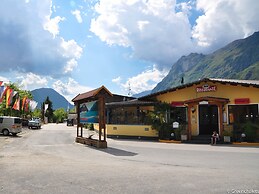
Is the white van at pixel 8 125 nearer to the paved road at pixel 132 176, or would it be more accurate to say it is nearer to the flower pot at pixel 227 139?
the paved road at pixel 132 176

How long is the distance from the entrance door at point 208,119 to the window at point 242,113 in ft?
5.02

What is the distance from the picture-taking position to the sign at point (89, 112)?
18562 mm

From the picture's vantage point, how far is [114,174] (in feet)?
Answer: 28.8

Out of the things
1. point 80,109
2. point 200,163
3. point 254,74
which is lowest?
point 200,163

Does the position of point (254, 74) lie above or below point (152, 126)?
above

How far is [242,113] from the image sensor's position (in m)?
Answer: 21.0

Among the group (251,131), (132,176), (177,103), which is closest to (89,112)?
(177,103)

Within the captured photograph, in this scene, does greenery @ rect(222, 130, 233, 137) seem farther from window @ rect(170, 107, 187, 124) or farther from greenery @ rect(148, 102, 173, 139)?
window @ rect(170, 107, 187, 124)

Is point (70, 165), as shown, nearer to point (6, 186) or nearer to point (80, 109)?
point (6, 186)

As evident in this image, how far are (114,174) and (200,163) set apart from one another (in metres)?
3.98

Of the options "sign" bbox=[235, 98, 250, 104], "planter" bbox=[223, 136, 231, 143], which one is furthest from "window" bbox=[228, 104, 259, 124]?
"planter" bbox=[223, 136, 231, 143]

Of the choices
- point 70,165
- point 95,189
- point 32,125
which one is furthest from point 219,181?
point 32,125

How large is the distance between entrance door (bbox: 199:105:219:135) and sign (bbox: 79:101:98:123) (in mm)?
9189

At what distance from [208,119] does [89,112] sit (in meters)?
9.89
